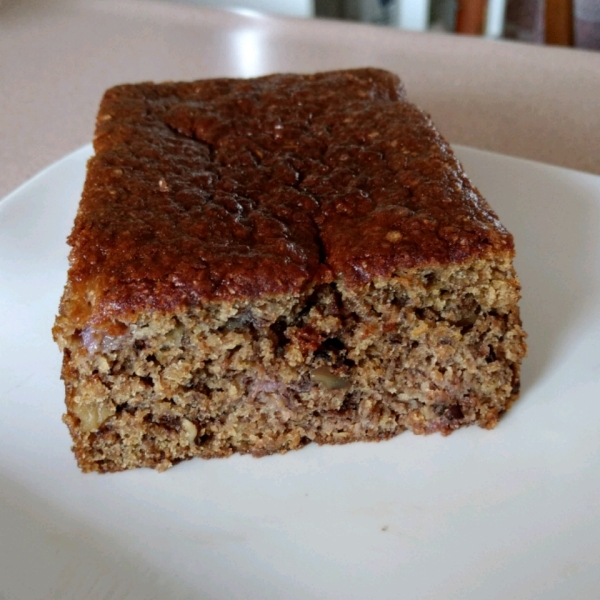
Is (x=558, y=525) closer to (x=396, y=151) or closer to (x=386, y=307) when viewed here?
(x=386, y=307)

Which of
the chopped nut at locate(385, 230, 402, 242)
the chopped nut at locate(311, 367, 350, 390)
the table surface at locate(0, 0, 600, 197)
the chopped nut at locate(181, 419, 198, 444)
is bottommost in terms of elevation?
the chopped nut at locate(181, 419, 198, 444)

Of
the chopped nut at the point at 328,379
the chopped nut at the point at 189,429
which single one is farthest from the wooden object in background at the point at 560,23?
the chopped nut at the point at 189,429

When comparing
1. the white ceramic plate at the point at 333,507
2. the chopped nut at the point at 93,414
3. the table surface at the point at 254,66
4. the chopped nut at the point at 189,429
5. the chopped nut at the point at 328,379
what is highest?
the table surface at the point at 254,66

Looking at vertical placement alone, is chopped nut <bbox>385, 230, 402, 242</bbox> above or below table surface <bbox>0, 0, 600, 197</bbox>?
above

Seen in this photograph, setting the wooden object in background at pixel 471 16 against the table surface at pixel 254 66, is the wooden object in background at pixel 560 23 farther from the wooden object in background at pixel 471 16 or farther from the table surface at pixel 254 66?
the table surface at pixel 254 66

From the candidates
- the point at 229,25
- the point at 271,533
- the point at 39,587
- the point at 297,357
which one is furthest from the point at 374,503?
the point at 229,25

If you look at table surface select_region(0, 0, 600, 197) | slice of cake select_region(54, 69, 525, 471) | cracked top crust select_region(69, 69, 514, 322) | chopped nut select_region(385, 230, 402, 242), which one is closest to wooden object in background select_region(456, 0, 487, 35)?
table surface select_region(0, 0, 600, 197)

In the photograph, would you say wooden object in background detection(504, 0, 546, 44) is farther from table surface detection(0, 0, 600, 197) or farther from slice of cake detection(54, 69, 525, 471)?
slice of cake detection(54, 69, 525, 471)
